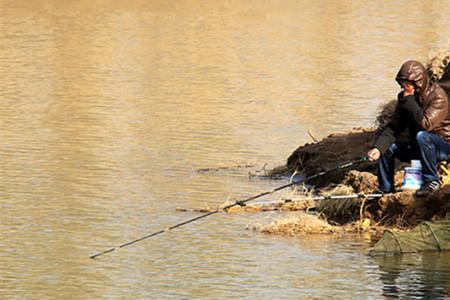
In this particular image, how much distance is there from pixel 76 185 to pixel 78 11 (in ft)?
85.7

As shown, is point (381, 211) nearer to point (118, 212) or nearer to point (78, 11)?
point (118, 212)

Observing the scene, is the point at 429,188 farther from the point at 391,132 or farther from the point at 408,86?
the point at 408,86

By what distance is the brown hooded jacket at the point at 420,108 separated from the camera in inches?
562

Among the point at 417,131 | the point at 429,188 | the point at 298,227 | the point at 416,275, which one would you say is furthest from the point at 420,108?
the point at 416,275

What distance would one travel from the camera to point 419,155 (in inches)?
569

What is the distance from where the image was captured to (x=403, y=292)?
1220 centimetres

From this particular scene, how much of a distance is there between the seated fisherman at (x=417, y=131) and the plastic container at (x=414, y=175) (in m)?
0.06

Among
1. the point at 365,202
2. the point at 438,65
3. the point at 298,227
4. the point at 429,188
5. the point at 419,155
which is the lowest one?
the point at 298,227

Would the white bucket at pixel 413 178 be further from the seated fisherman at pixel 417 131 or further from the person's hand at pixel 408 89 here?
the person's hand at pixel 408 89

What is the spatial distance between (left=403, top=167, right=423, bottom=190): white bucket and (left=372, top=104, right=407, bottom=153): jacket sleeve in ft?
0.94

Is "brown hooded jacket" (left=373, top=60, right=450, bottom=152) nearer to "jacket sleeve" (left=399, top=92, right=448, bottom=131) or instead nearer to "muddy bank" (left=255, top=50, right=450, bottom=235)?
"jacket sleeve" (left=399, top=92, right=448, bottom=131)

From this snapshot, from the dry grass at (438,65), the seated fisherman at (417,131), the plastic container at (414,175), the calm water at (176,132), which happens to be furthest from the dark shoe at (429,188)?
the dry grass at (438,65)

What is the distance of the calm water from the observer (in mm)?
12914

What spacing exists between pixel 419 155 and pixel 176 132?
7444 millimetres
